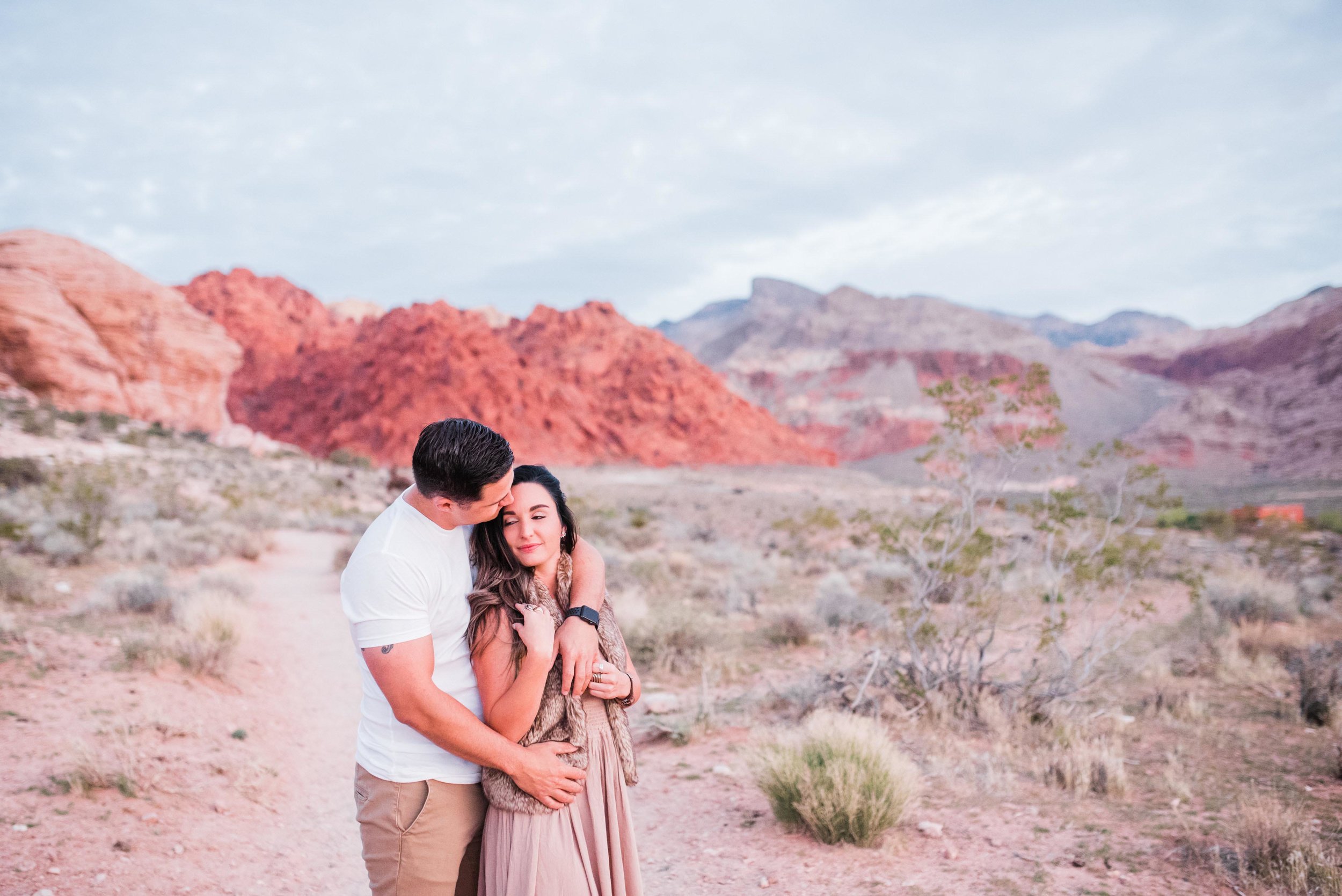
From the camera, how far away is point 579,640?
7.05ft

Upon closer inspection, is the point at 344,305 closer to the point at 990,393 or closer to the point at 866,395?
the point at 866,395

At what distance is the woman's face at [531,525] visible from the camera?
2.22m

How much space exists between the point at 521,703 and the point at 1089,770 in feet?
14.1

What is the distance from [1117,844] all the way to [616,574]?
8.26 metres

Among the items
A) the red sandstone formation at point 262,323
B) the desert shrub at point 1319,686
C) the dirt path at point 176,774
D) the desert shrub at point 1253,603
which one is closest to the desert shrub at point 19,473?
the dirt path at point 176,774

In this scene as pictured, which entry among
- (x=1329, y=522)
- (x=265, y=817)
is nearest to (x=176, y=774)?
(x=265, y=817)

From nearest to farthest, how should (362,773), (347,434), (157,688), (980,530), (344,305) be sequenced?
1. (362,773)
2. (157,688)
3. (980,530)
4. (347,434)
5. (344,305)

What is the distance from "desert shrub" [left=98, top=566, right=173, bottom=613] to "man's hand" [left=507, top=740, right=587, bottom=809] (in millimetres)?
7482

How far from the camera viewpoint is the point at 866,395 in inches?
3270

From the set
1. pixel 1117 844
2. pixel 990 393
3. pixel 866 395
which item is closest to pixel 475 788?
pixel 1117 844

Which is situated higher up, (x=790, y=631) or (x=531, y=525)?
(x=531, y=525)

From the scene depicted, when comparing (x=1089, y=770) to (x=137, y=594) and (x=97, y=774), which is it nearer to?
(x=97, y=774)

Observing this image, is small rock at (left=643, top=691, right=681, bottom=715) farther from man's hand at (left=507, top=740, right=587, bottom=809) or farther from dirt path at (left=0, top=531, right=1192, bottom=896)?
man's hand at (left=507, top=740, right=587, bottom=809)

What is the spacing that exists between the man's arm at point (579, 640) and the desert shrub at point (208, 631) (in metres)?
5.60
